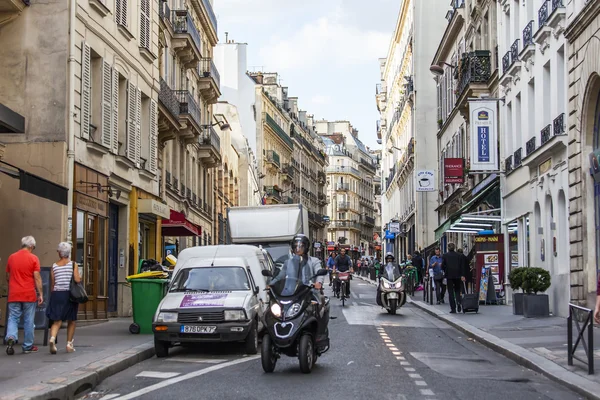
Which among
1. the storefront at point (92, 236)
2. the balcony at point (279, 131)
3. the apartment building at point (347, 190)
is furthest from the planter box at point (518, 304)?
the apartment building at point (347, 190)

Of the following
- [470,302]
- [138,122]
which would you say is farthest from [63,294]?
[138,122]

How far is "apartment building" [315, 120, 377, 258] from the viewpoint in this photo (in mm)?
153500

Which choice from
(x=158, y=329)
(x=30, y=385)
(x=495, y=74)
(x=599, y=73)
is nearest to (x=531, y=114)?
(x=495, y=74)

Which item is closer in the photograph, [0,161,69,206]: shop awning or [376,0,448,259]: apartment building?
[0,161,69,206]: shop awning

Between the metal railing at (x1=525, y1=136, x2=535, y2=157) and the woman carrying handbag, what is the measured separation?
51.8ft

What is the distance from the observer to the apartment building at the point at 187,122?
36281 millimetres

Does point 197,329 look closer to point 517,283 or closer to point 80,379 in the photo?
point 80,379

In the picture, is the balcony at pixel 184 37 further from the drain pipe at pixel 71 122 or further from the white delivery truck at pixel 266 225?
the drain pipe at pixel 71 122

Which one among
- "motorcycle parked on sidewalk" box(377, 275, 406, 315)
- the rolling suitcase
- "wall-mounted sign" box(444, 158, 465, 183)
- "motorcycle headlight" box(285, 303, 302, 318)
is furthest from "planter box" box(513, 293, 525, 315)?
"wall-mounted sign" box(444, 158, 465, 183)

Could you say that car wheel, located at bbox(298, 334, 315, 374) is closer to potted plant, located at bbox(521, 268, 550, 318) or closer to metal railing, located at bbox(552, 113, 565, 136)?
potted plant, located at bbox(521, 268, 550, 318)

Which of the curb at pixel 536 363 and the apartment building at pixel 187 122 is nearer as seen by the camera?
the curb at pixel 536 363

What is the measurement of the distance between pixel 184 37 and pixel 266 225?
1165 centimetres

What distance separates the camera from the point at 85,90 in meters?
22.5

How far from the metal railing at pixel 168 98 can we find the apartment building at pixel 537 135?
11.4 m
